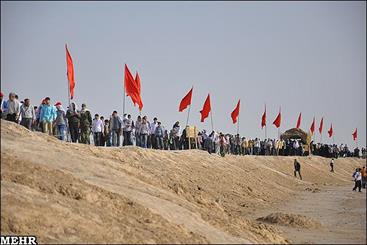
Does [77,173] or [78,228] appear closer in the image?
[78,228]

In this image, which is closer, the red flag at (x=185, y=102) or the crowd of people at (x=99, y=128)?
the crowd of people at (x=99, y=128)

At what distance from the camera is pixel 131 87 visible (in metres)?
25.9

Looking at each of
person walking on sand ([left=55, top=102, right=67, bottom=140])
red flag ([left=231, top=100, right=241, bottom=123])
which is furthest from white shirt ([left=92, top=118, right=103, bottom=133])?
red flag ([left=231, top=100, right=241, bottom=123])

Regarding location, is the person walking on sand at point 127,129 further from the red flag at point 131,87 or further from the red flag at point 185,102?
the red flag at point 185,102

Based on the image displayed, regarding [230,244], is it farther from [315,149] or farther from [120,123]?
[315,149]

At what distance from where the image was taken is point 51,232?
10.1 m

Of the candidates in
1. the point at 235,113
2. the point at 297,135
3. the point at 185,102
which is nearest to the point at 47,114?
the point at 185,102

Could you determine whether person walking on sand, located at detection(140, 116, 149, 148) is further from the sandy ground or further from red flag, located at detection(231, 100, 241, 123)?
red flag, located at detection(231, 100, 241, 123)

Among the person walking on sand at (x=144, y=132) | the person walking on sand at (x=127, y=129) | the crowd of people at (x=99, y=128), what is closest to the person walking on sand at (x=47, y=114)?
the crowd of people at (x=99, y=128)

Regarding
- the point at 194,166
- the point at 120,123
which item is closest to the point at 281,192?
the point at 194,166

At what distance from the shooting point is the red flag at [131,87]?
25.7 metres

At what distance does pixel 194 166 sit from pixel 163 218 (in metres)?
14.1

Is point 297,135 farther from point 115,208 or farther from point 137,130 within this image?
point 115,208

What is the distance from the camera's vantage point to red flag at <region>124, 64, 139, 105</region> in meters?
25.7
